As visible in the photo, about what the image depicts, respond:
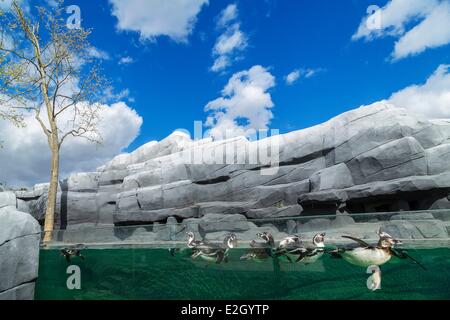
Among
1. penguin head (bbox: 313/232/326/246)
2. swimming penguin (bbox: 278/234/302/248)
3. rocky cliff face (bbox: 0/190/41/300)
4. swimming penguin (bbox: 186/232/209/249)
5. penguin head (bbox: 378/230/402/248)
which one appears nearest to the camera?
rocky cliff face (bbox: 0/190/41/300)

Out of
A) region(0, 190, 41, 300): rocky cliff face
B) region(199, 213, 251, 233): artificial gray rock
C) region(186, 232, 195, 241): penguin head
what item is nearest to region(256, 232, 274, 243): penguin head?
region(199, 213, 251, 233): artificial gray rock

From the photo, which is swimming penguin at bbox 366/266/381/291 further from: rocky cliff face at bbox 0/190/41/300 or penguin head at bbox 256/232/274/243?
rocky cliff face at bbox 0/190/41/300

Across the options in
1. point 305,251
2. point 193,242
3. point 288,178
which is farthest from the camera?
point 288,178

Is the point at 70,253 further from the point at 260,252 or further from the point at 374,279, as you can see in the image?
the point at 374,279

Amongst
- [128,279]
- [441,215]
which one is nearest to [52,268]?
[128,279]

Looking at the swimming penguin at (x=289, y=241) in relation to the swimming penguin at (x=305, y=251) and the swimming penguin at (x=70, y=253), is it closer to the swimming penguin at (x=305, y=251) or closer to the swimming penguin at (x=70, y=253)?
the swimming penguin at (x=305, y=251)

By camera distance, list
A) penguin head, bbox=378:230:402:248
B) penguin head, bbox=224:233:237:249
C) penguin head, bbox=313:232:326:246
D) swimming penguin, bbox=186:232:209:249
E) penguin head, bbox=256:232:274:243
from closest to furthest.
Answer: penguin head, bbox=378:230:402:248 < penguin head, bbox=313:232:326:246 < penguin head, bbox=256:232:274:243 < penguin head, bbox=224:233:237:249 < swimming penguin, bbox=186:232:209:249

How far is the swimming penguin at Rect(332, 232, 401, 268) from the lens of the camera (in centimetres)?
466

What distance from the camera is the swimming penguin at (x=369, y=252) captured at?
4660 mm

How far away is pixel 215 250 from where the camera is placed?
5.26 m

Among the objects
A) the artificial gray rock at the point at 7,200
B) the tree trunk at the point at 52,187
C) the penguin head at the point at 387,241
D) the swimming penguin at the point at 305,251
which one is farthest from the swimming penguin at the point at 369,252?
the tree trunk at the point at 52,187

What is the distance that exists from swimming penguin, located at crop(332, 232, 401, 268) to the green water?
9cm

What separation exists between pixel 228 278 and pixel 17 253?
3.09 m

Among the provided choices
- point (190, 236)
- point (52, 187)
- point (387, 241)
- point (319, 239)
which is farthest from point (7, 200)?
point (52, 187)
